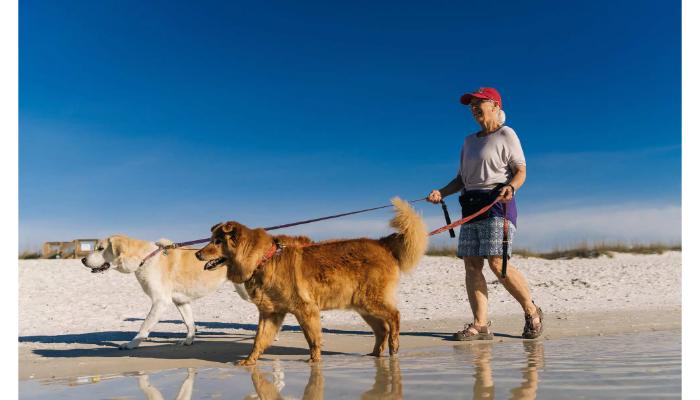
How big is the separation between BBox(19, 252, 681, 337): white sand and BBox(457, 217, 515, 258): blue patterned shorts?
317 centimetres

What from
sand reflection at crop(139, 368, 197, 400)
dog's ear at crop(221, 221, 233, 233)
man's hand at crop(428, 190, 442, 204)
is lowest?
sand reflection at crop(139, 368, 197, 400)

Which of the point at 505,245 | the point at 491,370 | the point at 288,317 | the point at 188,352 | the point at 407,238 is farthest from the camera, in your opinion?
the point at 288,317

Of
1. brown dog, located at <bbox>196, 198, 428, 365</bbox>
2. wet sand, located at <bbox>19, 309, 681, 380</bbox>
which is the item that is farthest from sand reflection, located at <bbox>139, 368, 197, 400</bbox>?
brown dog, located at <bbox>196, 198, 428, 365</bbox>

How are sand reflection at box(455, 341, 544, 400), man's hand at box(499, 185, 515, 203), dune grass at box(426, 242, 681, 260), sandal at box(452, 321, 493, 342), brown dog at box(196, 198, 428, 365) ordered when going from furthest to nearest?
dune grass at box(426, 242, 681, 260) → sandal at box(452, 321, 493, 342) → man's hand at box(499, 185, 515, 203) → brown dog at box(196, 198, 428, 365) → sand reflection at box(455, 341, 544, 400)

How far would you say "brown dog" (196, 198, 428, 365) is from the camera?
552 cm

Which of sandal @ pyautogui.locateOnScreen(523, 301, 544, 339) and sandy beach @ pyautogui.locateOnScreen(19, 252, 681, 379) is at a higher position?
sandal @ pyautogui.locateOnScreen(523, 301, 544, 339)

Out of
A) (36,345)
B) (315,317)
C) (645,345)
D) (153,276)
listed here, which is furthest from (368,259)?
(36,345)

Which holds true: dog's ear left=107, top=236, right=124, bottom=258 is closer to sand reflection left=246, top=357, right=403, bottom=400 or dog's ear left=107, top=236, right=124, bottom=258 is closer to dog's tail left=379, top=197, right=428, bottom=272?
sand reflection left=246, top=357, right=403, bottom=400

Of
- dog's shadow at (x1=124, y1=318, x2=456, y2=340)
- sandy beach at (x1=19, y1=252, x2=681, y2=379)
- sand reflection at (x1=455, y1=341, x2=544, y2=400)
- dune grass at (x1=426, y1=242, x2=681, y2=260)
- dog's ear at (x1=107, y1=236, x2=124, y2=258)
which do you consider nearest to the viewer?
sand reflection at (x1=455, y1=341, x2=544, y2=400)

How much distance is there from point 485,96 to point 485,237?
1.64 meters

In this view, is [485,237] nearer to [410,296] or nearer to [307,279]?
[307,279]

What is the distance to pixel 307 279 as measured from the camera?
5.60 meters

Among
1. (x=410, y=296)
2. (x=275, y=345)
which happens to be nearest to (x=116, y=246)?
(x=275, y=345)
